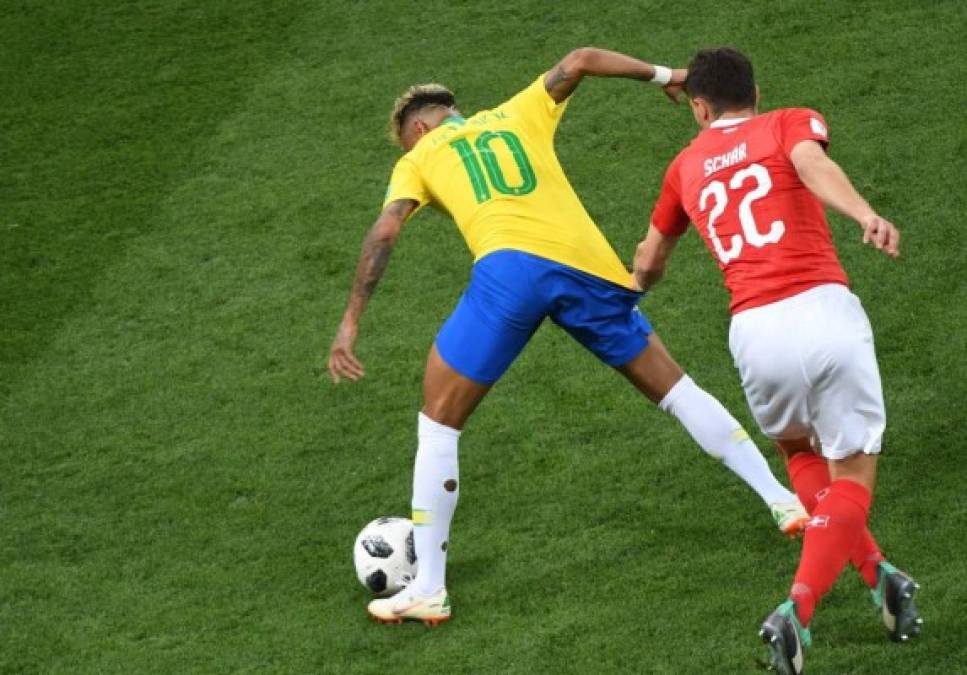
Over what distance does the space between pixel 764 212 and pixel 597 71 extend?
1211 millimetres

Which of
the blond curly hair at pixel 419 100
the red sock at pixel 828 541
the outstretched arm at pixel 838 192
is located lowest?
the red sock at pixel 828 541

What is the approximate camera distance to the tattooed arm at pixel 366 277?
19.0 feet

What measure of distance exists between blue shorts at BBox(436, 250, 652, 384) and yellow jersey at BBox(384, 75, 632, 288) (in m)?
0.05

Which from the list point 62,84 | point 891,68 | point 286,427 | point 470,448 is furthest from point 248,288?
point 891,68

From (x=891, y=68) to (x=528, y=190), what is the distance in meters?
4.03

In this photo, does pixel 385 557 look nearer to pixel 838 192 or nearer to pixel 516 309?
pixel 516 309

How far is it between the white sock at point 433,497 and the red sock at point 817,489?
1184mm

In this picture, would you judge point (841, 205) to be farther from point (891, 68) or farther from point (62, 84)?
point (62, 84)

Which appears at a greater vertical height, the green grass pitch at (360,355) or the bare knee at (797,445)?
the bare knee at (797,445)

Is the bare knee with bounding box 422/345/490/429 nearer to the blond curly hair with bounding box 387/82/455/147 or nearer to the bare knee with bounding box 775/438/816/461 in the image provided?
the blond curly hair with bounding box 387/82/455/147

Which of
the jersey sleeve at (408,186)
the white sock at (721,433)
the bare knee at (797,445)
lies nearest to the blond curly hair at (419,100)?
the jersey sleeve at (408,186)

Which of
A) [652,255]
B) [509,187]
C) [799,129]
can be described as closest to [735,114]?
[799,129]

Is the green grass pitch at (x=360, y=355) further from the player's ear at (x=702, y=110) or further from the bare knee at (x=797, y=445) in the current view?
the player's ear at (x=702, y=110)

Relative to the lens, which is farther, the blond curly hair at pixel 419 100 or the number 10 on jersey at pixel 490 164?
the blond curly hair at pixel 419 100
